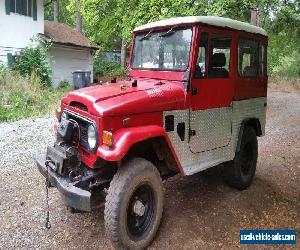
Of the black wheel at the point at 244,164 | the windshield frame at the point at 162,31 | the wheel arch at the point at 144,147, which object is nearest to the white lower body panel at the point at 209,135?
the wheel arch at the point at 144,147

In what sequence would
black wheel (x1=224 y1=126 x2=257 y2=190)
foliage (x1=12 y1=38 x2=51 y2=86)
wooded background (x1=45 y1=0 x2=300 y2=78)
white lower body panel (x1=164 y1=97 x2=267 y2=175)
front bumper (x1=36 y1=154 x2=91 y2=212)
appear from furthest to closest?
foliage (x1=12 y1=38 x2=51 y2=86), wooded background (x1=45 y1=0 x2=300 y2=78), black wheel (x1=224 y1=126 x2=257 y2=190), white lower body panel (x1=164 y1=97 x2=267 y2=175), front bumper (x1=36 y1=154 x2=91 y2=212)

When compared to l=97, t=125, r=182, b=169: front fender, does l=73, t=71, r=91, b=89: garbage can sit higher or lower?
higher

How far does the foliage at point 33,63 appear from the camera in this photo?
17875 mm

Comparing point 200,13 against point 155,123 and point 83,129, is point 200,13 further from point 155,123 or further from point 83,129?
point 83,129

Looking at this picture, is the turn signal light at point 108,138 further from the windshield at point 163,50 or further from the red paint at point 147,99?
the windshield at point 163,50

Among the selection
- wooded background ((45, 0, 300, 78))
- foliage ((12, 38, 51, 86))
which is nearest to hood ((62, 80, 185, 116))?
wooded background ((45, 0, 300, 78))

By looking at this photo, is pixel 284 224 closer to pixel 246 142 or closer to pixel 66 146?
pixel 246 142

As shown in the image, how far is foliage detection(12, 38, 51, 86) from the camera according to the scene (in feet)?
58.6

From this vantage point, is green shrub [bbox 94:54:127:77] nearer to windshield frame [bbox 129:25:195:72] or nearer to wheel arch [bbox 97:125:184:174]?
windshield frame [bbox 129:25:195:72]

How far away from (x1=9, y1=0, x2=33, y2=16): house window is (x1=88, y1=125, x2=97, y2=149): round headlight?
16.4 meters

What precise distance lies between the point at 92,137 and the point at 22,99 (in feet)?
32.2

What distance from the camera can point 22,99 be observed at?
1317cm

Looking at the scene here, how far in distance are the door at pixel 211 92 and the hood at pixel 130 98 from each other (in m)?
0.32

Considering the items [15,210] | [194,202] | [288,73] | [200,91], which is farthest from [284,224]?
[288,73]
